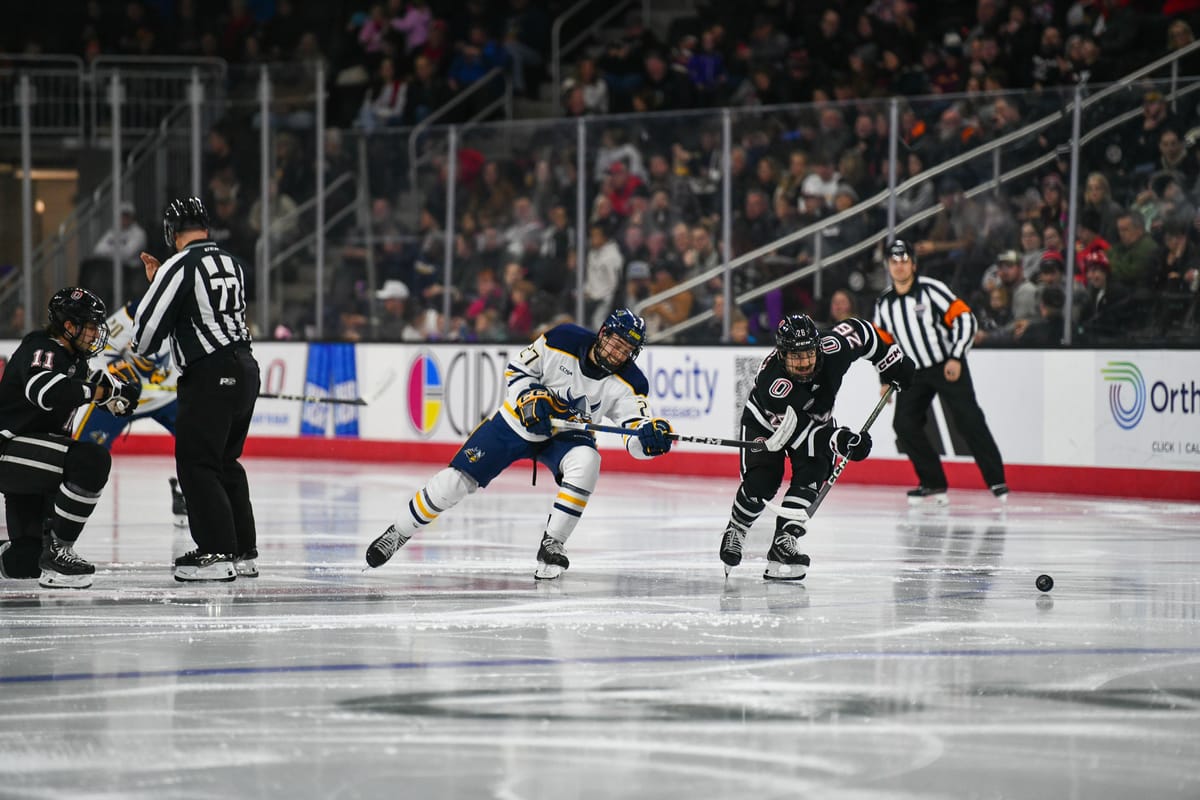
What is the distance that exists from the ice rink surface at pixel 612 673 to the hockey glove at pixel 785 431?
556mm

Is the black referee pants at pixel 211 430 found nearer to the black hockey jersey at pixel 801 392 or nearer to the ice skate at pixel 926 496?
the black hockey jersey at pixel 801 392

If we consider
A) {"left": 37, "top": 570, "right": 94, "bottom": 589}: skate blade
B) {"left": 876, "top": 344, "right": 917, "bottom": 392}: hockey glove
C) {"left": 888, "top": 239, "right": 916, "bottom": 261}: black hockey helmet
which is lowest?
{"left": 37, "top": 570, "right": 94, "bottom": 589}: skate blade

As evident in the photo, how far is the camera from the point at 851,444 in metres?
7.02

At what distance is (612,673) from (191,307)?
260cm

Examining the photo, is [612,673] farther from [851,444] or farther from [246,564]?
[246,564]

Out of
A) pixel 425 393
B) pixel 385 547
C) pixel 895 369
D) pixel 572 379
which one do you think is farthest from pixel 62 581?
pixel 425 393

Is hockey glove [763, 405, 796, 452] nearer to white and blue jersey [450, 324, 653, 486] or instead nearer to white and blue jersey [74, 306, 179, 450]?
white and blue jersey [450, 324, 653, 486]

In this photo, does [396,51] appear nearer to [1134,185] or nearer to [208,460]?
[1134,185]

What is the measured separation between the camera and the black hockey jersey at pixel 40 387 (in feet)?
21.2

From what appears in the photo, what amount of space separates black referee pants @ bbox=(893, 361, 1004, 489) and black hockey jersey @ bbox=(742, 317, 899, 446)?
378 centimetres

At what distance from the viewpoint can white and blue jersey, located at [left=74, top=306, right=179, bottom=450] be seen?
8.88 meters

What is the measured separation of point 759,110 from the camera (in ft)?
41.4

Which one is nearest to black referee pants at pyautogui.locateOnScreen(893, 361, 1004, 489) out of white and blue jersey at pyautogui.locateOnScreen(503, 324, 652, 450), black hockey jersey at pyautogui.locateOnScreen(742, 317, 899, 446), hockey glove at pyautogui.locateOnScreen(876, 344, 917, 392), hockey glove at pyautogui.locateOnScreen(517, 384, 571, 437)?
hockey glove at pyautogui.locateOnScreen(876, 344, 917, 392)

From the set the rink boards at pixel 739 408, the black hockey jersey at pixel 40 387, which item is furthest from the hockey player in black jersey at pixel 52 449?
the rink boards at pixel 739 408
